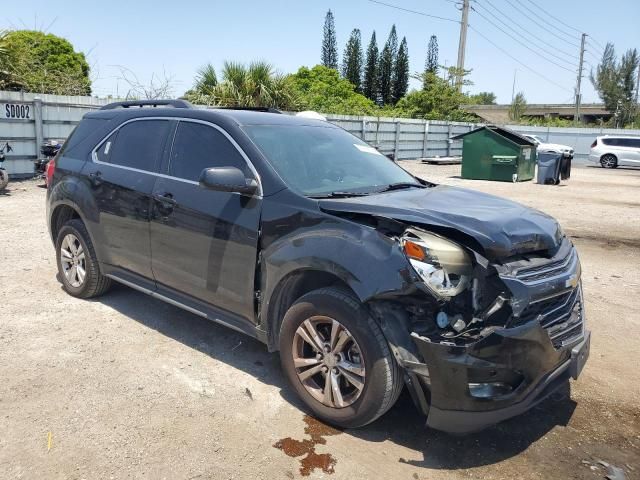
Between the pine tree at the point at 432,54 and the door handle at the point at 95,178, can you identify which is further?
the pine tree at the point at 432,54

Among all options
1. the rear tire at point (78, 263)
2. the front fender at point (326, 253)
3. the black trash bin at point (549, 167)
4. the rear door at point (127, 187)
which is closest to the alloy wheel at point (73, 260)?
the rear tire at point (78, 263)

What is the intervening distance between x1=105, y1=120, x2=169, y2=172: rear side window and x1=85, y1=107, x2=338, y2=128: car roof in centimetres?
9

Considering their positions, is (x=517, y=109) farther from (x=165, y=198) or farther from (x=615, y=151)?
(x=165, y=198)

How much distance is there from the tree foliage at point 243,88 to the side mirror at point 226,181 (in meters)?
14.8

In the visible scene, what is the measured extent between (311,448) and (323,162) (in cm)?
195

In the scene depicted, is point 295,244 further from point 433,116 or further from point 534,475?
point 433,116

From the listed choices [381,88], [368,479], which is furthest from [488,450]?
[381,88]

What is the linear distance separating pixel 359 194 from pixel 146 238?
1.74 m

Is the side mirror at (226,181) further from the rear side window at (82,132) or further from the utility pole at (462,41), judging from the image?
the utility pole at (462,41)

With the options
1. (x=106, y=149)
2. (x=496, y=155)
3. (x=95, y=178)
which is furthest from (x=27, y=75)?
(x=496, y=155)

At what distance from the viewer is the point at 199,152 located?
4.11 metres

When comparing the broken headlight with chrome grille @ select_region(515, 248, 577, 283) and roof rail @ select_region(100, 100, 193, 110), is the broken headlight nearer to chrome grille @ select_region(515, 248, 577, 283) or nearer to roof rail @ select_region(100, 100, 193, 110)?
chrome grille @ select_region(515, 248, 577, 283)

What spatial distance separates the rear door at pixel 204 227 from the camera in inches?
143

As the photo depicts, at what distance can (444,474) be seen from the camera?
113 inches
